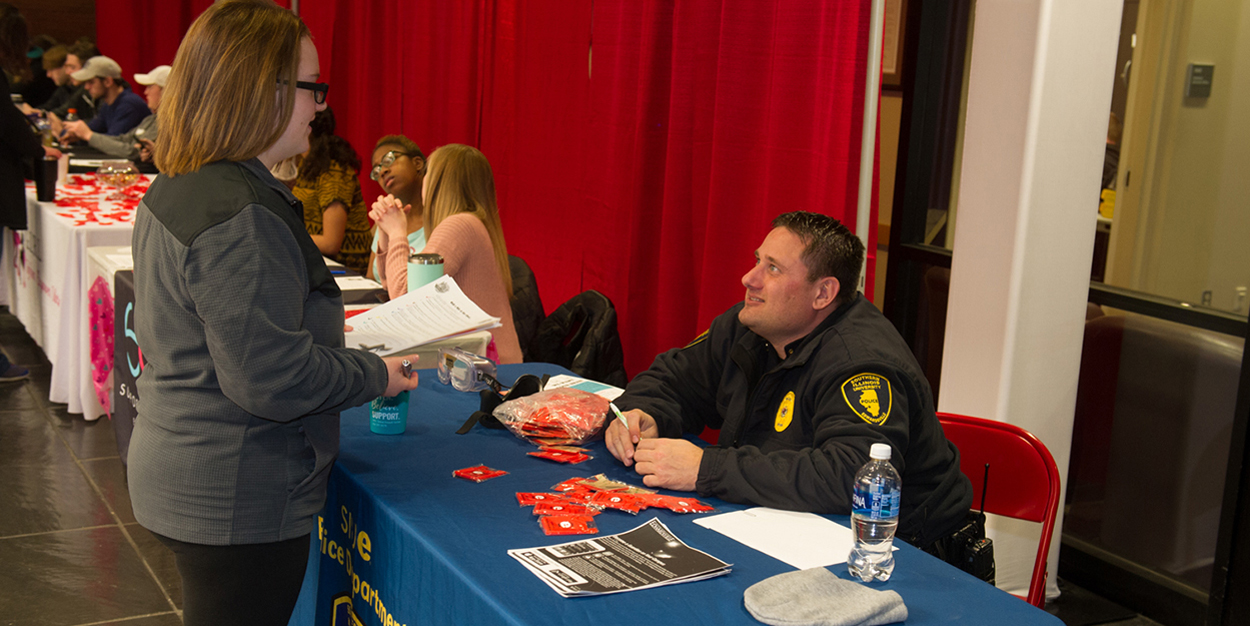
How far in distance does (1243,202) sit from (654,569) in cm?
221

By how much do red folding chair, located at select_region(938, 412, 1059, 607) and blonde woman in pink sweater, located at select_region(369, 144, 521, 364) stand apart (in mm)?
1341

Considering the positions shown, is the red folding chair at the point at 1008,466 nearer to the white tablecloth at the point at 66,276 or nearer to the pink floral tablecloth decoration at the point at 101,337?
the pink floral tablecloth decoration at the point at 101,337

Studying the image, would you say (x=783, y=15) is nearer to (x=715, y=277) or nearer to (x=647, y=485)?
(x=715, y=277)

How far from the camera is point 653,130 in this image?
135 inches

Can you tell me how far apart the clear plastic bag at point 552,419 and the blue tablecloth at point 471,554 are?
3cm

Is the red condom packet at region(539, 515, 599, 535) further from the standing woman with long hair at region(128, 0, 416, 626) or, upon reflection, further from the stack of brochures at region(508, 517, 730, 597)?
the standing woman with long hair at region(128, 0, 416, 626)

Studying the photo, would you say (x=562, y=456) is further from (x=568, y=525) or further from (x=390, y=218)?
(x=390, y=218)

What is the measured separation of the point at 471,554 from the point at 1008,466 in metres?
1.13

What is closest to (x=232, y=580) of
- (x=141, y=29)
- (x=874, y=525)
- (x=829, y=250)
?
(x=874, y=525)

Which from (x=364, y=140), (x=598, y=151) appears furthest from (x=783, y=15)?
(x=364, y=140)

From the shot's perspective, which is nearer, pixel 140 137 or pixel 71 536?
pixel 71 536

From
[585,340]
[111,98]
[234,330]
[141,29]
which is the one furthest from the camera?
[141,29]

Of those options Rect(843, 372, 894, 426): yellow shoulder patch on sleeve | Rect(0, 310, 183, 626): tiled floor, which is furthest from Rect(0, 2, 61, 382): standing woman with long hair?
Rect(843, 372, 894, 426): yellow shoulder patch on sleeve

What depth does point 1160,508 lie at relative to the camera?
2.87m
